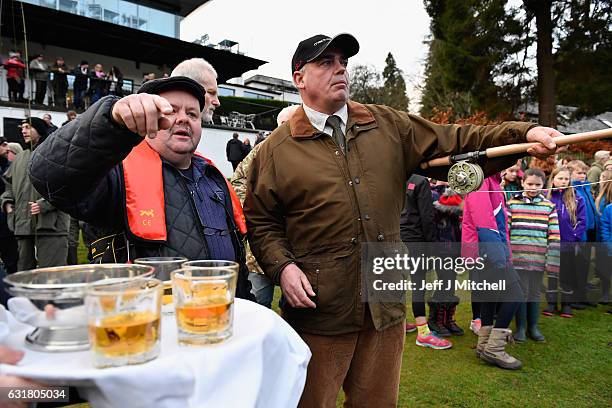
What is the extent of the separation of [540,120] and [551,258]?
1417 centimetres

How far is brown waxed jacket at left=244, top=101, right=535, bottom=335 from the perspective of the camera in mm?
2328

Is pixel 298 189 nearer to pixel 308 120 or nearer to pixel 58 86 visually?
pixel 308 120

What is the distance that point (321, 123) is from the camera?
8.14 ft

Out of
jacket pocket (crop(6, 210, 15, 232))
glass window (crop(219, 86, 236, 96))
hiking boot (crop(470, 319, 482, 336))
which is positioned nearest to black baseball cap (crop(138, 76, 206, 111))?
hiking boot (crop(470, 319, 482, 336))

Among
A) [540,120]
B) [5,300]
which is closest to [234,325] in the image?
[5,300]

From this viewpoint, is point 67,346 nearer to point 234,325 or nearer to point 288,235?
point 234,325

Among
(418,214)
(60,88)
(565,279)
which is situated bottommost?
(565,279)

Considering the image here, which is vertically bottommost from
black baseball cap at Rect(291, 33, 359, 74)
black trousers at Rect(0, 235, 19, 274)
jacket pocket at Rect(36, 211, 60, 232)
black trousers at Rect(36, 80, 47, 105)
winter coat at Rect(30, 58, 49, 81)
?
black trousers at Rect(0, 235, 19, 274)

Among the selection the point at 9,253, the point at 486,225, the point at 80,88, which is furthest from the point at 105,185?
the point at 80,88

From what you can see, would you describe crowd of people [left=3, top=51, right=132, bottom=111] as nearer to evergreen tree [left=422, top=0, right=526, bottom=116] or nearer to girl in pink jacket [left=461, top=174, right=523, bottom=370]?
evergreen tree [left=422, top=0, right=526, bottom=116]

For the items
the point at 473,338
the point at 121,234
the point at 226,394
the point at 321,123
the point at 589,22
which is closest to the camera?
the point at 226,394

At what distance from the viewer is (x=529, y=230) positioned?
17.0 feet

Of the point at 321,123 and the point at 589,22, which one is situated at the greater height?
the point at 589,22

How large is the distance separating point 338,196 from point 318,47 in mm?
870
